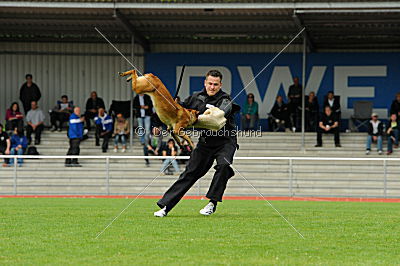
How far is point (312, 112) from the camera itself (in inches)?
1037

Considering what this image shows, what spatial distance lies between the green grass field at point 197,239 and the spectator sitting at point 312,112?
1551 centimetres

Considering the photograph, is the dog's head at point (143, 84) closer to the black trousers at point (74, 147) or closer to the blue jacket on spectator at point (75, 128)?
the black trousers at point (74, 147)

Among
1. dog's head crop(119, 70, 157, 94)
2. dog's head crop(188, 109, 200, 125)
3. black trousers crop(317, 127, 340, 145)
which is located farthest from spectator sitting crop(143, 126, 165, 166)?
dog's head crop(119, 70, 157, 94)

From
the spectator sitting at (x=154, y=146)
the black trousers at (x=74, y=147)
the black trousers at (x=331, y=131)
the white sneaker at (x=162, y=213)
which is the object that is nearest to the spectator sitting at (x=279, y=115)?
the black trousers at (x=331, y=131)

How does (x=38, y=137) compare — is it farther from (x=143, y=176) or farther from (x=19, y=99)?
(x=143, y=176)

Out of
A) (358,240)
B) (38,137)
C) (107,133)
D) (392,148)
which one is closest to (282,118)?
(392,148)

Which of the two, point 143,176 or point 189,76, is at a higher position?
point 189,76

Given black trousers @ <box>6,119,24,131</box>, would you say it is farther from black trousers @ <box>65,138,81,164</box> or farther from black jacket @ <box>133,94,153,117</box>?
black jacket @ <box>133,94,153,117</box>

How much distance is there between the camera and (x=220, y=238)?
8.00 meters

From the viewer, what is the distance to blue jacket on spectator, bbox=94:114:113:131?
83.6 ft

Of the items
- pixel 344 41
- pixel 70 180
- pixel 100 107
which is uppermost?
pixel 344 41

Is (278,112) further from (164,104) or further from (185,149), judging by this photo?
(164,104)

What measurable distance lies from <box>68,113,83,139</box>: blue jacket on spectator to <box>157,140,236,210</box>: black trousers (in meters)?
14.0

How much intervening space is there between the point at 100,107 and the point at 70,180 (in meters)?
6.21
